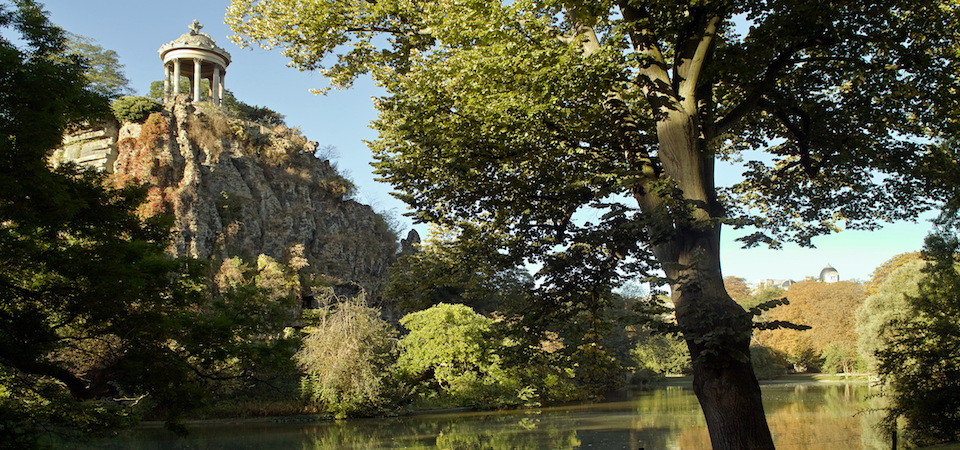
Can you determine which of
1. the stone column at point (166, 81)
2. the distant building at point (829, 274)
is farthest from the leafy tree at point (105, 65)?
the distant building at point (829, 274)

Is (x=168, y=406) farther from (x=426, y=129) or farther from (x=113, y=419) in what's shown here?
(x=426, y=129)

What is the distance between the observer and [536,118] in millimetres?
8688

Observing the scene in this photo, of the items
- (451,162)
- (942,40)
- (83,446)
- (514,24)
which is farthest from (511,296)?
(83,446)

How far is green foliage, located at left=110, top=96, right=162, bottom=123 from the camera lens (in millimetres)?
35562

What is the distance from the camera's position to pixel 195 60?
4066 cm

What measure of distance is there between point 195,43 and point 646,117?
37.5 meters

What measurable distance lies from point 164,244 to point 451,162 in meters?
4.69

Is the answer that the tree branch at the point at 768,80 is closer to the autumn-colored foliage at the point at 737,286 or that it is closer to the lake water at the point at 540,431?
the lake water at the point at 540,431

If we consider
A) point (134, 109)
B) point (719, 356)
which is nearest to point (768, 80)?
point (719, 356)

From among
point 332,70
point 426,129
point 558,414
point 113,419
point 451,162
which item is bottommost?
point 558,414

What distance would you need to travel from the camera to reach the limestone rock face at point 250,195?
34031 millimetres

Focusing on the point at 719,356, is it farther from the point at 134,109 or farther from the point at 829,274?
the point at 829,274

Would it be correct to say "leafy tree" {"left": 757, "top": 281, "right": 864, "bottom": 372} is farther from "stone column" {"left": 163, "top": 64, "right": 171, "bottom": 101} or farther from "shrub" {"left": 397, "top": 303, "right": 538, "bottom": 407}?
"stone column" {"left": 163, "top": 64, "right": 171, "bottom": 101}

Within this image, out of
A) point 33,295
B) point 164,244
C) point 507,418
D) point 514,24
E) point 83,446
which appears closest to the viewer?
point 33,295
